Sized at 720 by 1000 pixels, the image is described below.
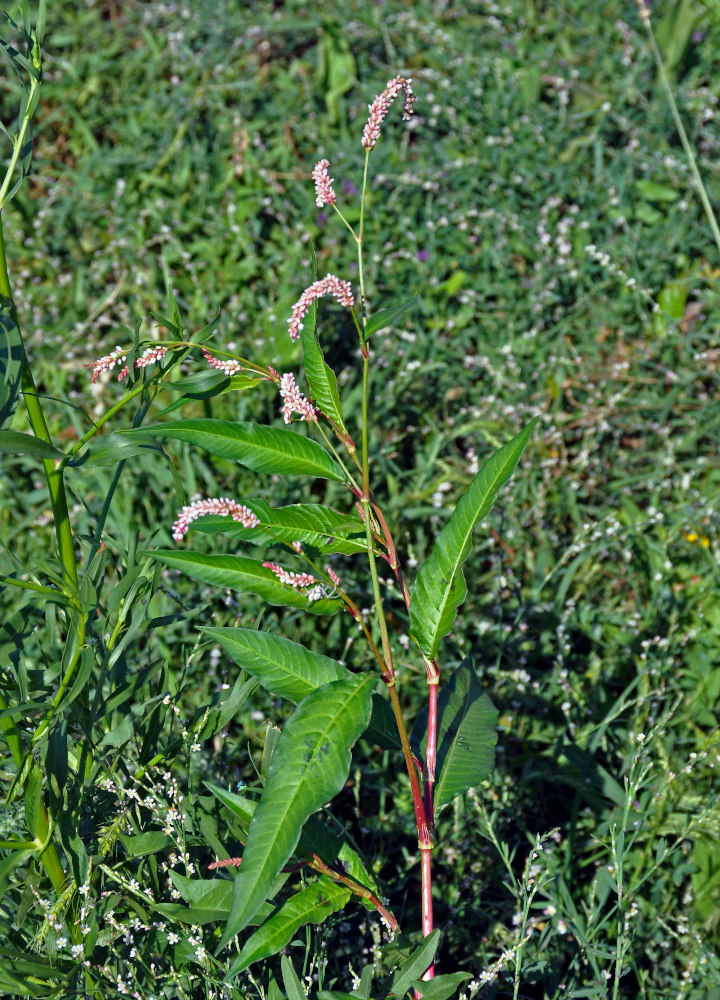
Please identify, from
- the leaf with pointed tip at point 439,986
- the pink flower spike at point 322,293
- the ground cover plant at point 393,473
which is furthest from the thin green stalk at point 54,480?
the leaf with pointed tip at point 439,986

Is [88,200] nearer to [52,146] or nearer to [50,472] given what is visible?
[52,146]

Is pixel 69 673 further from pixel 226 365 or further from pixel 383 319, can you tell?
pixel 383 319

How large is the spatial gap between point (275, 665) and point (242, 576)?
14 centimetres

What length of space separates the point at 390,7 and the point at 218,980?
409 cm

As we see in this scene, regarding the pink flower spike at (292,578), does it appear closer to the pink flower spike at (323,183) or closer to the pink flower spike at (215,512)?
the pink flower spike at (215,512)

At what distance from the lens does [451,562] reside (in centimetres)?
140

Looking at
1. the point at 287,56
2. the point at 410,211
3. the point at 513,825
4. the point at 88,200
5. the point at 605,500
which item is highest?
the point at 287,56

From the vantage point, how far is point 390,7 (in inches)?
166

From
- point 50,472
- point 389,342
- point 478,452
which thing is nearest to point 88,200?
point 389,342

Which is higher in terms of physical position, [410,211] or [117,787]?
[410,211]

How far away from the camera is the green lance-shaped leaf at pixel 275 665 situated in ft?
4.46

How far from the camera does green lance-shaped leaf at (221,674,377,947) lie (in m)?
1.05

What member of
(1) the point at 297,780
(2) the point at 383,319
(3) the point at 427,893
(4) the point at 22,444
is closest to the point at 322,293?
(2) the point at 383,319

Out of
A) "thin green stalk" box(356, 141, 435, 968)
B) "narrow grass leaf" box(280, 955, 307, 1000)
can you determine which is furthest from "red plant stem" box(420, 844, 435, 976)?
"narrow grass leaf" box(280, 955, 307, 1000)
